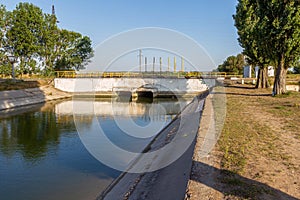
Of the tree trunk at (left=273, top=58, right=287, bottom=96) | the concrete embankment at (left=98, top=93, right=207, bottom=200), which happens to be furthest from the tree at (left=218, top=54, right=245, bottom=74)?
the concrete embankment at (left=98, top=93, right=207, bottom=200)

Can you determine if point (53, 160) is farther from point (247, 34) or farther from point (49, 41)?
point (49, 41)

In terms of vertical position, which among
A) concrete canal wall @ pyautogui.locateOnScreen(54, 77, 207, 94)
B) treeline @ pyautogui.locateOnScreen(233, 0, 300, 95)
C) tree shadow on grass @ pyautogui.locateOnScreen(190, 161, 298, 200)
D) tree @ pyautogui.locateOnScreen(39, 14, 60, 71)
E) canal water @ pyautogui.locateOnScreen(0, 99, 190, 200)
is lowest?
canal water @ pyautogui.locateOnScreen(0, 99, 190, 200)

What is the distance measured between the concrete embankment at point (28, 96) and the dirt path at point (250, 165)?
26.0 meters

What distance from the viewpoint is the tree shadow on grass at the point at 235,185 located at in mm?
4531

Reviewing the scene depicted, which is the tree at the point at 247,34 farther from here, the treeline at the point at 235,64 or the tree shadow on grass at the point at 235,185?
the treeline at the point at 235,64

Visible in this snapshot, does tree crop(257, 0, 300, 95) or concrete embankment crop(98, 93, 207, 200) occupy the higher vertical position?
tree crop(257, 0, 300, 95)

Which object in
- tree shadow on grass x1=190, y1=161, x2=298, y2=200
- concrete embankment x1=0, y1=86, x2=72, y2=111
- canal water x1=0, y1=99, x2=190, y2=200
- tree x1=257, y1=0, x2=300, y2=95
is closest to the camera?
tree shadow on grass x1=190, y1=161, x2=298, y2=200

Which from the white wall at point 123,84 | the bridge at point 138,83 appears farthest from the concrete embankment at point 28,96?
the bridge at point 138,83

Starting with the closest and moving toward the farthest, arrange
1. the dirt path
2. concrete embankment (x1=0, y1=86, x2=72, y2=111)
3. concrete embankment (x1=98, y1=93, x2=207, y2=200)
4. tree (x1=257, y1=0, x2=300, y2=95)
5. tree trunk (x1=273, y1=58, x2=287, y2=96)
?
1. the dirt path
2. concrete embankment (x1=98, y1=93, x2=207, y2=200)
3. tree (x1=257, y1=0, x2=300, y2=95)
4. tree trunk (x1=273, y1=58, x2=287, y2=96)
5. concrete embankment (x1=0, y1=86, x2=72, y2=111)

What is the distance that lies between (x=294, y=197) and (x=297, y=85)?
116 feet

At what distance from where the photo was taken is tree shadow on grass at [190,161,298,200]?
178 inches

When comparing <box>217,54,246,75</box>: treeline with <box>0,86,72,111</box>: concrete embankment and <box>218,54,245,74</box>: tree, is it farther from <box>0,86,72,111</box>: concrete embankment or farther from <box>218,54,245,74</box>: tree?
<box>0,86,72,111</box>: concrete embankment

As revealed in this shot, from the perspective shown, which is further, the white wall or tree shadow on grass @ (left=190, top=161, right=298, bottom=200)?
the white wall

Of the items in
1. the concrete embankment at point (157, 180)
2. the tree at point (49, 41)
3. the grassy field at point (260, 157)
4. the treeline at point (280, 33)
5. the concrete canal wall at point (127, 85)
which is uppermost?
the tree at point (49, 41)
